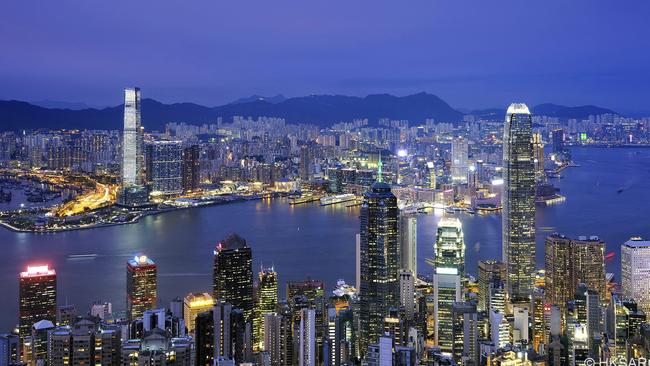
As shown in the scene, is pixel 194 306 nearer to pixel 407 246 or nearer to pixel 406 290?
pixel 406 290


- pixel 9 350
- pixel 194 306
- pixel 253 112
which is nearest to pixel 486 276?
pixel 194 306

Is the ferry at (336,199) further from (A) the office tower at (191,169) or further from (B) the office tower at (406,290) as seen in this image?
(B) the office tower at (406,290)

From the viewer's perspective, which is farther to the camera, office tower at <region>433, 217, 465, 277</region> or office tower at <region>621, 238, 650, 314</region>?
office tower at <region>433, 217, 465, 277</region>

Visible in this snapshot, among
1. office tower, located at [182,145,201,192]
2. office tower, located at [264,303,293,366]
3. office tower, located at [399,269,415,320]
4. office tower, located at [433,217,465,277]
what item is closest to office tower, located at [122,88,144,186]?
office tower, located at [182,145,201,192]

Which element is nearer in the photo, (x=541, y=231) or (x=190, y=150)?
(x=541, y=231)

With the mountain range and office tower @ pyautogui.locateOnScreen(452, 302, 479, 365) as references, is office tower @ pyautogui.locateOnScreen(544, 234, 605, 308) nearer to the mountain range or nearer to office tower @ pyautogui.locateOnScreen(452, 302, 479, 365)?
office tower @ pyautogui.locateOnScreen(452, 302, 479, 365)

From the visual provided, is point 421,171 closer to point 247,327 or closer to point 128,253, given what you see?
point 128,253

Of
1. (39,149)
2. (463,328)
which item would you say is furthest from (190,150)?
(463,328)
